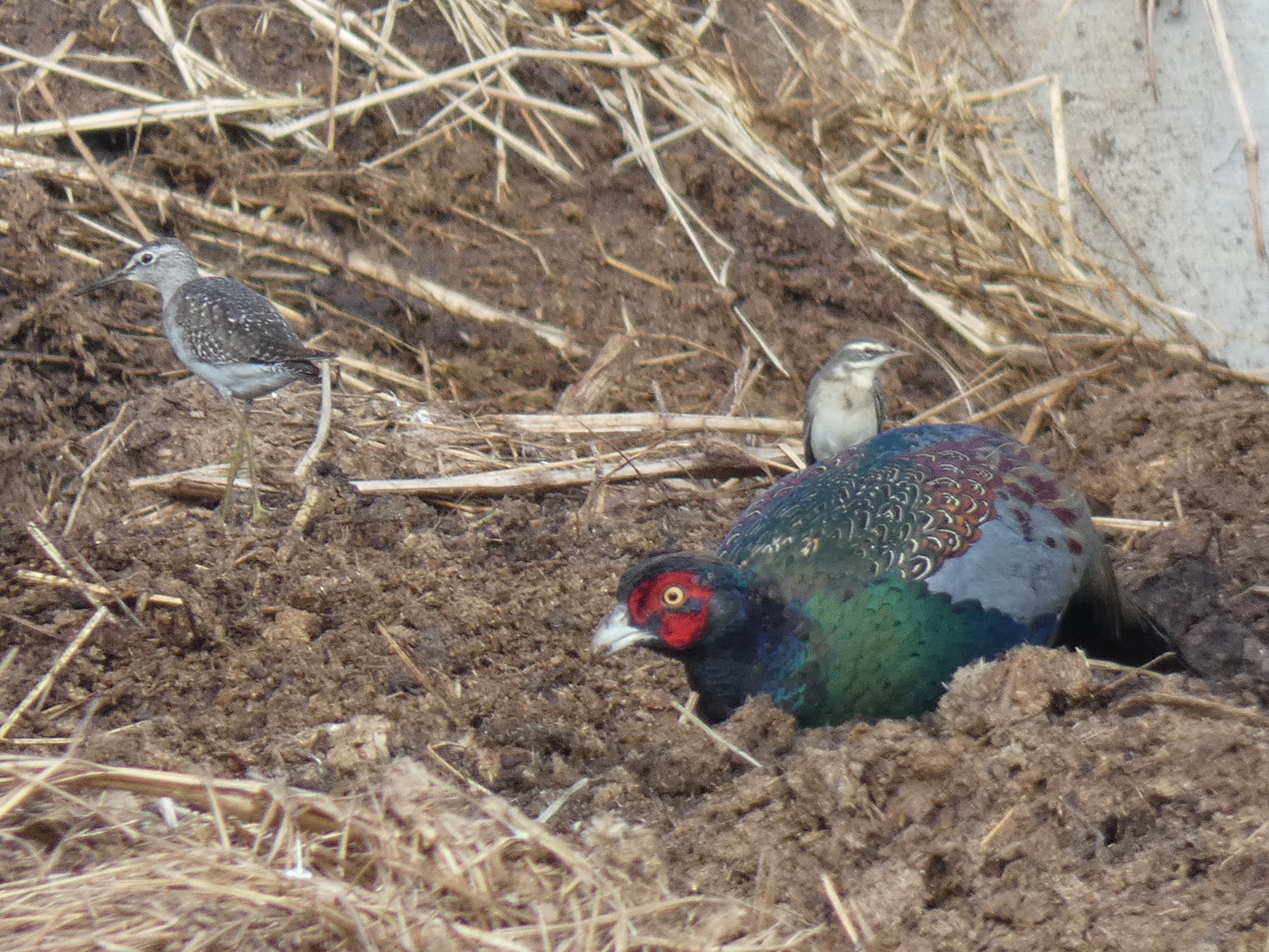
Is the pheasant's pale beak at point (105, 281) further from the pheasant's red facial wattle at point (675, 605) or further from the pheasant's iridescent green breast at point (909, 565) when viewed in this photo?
the pheasant's red facial wattle at point (675, 605)

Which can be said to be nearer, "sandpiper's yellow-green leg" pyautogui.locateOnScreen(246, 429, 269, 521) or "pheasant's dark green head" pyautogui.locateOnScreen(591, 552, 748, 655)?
"pheasant's dark green head" pyautogui.locateOnScreen(591, 552, 748, 655)

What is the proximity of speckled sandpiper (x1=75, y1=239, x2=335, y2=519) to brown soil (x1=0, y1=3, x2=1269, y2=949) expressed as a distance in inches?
7.9

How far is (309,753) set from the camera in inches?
141

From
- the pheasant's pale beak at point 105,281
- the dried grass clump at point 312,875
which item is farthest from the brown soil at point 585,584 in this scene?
the dried grass clump at point 312,875

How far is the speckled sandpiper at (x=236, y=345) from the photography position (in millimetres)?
4930

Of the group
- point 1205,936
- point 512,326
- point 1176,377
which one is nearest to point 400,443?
point 512,326

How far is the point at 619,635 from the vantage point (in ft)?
10.8

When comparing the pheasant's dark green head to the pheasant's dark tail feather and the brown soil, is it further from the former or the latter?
the pheasant's dark tail feather

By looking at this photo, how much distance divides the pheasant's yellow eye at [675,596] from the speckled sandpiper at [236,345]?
1817 millimetres

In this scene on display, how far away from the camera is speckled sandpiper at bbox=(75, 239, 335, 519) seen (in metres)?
4.93

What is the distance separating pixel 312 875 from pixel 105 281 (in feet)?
12.5

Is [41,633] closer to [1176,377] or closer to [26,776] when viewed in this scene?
[26,776]

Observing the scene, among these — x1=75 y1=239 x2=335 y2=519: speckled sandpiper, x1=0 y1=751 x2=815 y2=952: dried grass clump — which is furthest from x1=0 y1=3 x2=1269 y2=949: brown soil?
x1=0 y1=751 x2=815 y2=952: dried grass clump

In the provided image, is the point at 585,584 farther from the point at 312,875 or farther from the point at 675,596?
the point at 312,875
